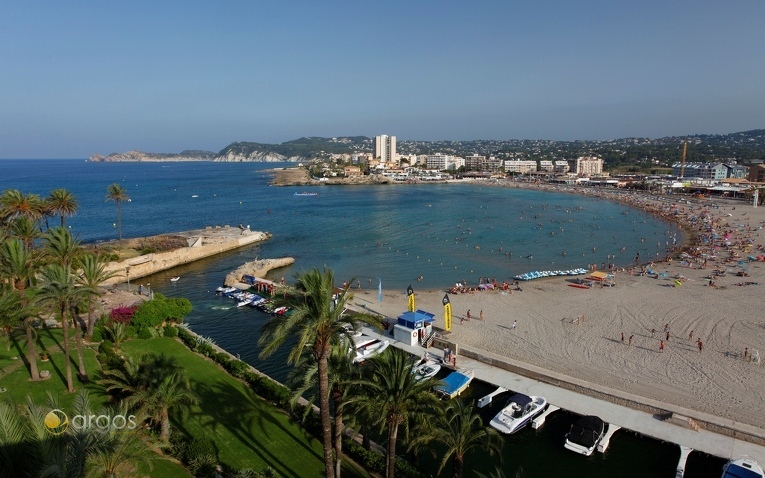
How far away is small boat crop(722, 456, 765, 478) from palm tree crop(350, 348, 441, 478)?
940 centimetres

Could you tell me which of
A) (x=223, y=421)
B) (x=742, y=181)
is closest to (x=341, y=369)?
(x=223, y=421)

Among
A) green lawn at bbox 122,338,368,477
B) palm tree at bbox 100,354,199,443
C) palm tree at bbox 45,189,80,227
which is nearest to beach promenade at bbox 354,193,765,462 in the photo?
green lawn at bbox 122,338,368,477

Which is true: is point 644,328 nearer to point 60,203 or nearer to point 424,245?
point 424,245

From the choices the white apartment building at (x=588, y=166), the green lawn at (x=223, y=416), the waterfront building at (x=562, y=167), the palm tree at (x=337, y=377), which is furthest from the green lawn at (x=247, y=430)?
the waterfront building at (x=562, y=167)

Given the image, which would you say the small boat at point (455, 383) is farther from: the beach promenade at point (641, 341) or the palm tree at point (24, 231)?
the palm tree at point (24, 231)

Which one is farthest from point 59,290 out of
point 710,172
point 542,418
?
point 710,172

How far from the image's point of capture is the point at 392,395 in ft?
38.4

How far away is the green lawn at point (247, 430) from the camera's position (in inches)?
551

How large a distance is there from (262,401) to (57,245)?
9.79m

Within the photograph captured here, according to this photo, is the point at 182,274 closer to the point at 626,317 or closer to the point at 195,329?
the point at 195,329

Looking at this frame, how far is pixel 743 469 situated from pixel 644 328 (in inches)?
534

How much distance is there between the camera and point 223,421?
1591 centimetres

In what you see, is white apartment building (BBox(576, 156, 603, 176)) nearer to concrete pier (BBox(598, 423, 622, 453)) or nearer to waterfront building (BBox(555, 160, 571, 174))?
waterfront building (BBox(555, 160, 571, 174))

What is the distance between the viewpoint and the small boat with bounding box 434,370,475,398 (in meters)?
19.6
